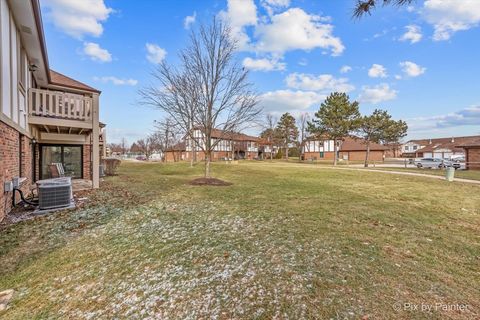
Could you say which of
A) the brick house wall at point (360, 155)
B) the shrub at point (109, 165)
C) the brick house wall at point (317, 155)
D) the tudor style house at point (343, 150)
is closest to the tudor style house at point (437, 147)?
the brick house wall at point (360, 155)

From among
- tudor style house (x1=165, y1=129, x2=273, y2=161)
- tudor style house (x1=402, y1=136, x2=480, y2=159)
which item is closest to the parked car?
tudor style house (x1=402, y1=136, x2=480, y2=159)

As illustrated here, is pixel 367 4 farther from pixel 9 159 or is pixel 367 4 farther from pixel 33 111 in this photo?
pixel 33 111

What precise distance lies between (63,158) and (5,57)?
8514 millimetres

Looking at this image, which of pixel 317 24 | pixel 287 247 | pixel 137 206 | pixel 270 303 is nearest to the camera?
pixel 270 303

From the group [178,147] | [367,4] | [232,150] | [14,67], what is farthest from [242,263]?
[232,150]

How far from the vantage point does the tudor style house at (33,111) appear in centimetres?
604

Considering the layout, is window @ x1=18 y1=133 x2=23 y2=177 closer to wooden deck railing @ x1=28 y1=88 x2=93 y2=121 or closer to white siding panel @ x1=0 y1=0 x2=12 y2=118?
wooden deck railing @ x1=28 y1=88 x2=93 y2=121

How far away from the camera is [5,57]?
19.5 feet

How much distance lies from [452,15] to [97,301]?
19.2ft

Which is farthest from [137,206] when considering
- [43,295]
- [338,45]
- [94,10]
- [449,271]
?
[338,45]

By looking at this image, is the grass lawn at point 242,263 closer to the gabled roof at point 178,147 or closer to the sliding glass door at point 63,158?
the sliding glass door at point 63,158

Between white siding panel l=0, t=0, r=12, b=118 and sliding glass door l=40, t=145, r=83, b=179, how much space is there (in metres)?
7.15

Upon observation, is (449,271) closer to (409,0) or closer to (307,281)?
(307,281)

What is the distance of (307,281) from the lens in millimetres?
3021
